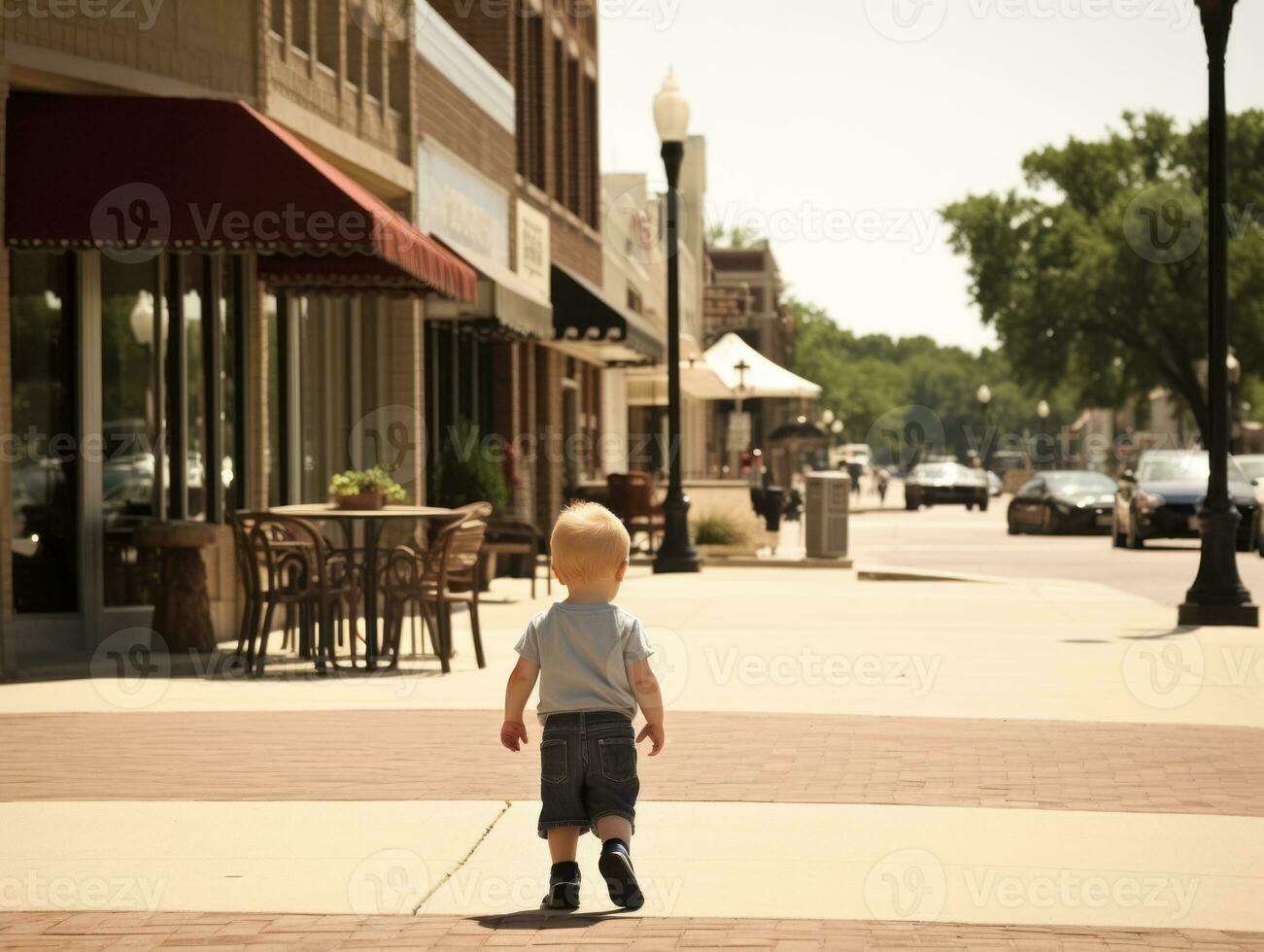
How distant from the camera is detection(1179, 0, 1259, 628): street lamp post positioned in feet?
52.0

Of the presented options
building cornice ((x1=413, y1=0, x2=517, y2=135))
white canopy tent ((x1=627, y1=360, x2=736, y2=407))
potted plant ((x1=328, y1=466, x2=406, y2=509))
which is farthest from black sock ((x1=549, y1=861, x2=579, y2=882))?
white canopy tent ((x1=627, y1=360, x2=736, y2=407))

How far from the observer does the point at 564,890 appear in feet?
20.0

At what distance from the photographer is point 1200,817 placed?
7523mm

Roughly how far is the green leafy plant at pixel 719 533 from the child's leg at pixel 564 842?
69.8ft

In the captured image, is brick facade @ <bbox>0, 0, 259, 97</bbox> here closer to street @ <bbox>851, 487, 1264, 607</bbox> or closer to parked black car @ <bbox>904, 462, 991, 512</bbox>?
street @ <bbox>851, 487, 1264, 607</bbox>

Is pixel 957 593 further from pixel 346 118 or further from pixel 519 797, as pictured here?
pixel 519 797

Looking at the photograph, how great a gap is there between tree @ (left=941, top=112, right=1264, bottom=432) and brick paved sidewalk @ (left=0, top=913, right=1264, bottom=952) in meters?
63.4

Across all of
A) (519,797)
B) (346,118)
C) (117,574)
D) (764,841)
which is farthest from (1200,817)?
(346,118)

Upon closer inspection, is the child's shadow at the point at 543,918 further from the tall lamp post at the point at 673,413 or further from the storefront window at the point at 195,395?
the tall lamp post at the point at 673,413

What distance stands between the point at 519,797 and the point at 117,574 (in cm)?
716

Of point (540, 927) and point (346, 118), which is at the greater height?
point (346, 118)

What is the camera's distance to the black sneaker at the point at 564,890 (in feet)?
19.9

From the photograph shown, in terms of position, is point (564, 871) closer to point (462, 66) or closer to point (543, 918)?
point (543, 918)

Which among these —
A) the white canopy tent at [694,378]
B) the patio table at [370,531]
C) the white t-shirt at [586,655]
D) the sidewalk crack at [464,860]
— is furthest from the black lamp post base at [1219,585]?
the white canopy tent at [694,378]
